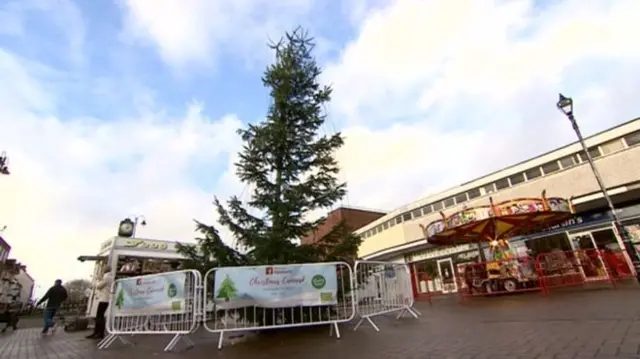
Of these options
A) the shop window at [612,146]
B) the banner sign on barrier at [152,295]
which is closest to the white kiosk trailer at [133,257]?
the banner sign on barrier at [152,295]

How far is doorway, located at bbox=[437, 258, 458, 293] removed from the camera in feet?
71.8

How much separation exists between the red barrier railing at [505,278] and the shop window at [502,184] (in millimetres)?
8719

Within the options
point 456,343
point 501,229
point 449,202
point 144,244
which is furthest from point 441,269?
point 456,343

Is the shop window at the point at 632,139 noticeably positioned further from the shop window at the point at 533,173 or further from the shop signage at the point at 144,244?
the shop signage at the point at 144,244

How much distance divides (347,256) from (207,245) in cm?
337

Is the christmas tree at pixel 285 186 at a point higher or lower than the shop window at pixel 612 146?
lower

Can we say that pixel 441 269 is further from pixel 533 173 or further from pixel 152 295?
pixel 152 295

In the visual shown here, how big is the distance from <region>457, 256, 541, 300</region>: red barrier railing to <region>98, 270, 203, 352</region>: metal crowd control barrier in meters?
11.6

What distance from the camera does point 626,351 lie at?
298cm

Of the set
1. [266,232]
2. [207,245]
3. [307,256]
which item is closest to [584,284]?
[307,256]

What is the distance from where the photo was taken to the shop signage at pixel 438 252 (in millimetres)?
22473

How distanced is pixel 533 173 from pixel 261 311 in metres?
19.6

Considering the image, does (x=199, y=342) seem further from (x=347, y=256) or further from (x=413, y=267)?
(x=413, y=267)

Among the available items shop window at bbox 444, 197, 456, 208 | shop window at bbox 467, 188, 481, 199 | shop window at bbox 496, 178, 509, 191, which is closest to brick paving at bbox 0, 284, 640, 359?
shop window at bbox 496, 178, 509, 191
